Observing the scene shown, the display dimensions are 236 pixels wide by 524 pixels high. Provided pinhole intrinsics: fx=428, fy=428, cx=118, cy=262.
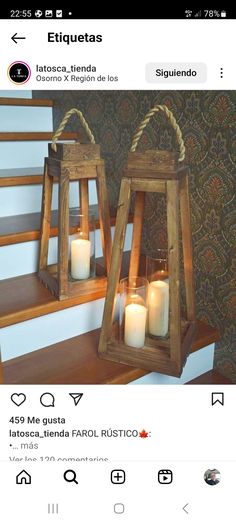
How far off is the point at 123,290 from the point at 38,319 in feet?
0.66

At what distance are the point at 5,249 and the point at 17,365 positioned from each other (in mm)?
291

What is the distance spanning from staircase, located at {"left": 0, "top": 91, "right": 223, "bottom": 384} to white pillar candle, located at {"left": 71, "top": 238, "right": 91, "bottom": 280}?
0.06 m

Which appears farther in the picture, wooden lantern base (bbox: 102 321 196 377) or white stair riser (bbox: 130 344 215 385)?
white stair riser (bbox: 130 344 215 385)

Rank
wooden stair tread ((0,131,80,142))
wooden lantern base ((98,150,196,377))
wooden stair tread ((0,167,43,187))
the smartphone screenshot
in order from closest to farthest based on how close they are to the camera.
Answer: the smartphone screenshot, wooden lantern base ((98,150,196,377)), wooden stair tread ((0,167,43,187)), wooden stair tread ((0,131,80,142))

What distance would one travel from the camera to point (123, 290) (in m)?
0.84

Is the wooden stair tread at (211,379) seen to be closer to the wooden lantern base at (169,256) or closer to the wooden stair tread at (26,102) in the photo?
the wooden lantern base at (169,256)

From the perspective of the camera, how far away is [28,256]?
1055 mm

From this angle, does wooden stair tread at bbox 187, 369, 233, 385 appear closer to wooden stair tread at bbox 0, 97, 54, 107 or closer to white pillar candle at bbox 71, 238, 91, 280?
white pillar candle at bbox 71, 238, 91, 280

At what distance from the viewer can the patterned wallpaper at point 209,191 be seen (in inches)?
34.8

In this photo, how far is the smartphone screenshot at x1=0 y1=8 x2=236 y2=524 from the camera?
60 cm

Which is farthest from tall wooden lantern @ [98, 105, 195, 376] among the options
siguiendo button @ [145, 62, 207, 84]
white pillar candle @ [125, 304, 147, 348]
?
siguiendo button @ [145, 62, 207, 84]
